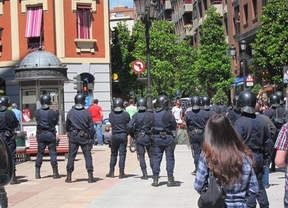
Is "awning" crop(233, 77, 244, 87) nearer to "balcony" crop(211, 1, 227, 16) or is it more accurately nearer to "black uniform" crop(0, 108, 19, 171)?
"balcony" crop(211, 1, 227, 16)

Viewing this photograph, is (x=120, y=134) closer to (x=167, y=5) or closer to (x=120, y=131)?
(x=120, y=131)

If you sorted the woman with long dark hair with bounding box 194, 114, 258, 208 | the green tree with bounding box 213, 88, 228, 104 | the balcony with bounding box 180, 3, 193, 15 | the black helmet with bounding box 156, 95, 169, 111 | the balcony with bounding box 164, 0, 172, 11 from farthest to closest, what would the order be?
1. the balcony with bounding box 164, 0, 172, 11
2. the balcony with bounding box 180, 3, 193, 15
3. the green tree with bounding box 213, 88, 228, 104
4. the black helmet with bounding box 156, 95, 169, 111
5. the woman with long dark hair with bounding box 194, 114, 258, 208

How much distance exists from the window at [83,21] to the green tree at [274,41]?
912 cm

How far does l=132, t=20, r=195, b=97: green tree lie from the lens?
1679 inches

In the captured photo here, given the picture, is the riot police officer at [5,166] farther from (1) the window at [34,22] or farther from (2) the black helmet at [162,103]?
(1) the window at [34,22]

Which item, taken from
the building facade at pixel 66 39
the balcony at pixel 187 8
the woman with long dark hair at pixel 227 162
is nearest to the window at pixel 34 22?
the building facade at pixel 66 39

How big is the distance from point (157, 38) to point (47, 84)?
26.5 meters

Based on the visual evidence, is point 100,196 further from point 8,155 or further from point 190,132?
point 8,155

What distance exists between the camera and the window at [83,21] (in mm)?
29062

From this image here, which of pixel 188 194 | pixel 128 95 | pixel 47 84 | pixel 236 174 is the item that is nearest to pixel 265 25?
pixel 47 84

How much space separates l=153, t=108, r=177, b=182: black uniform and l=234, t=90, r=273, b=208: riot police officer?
3986 mm

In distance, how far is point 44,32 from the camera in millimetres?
28641

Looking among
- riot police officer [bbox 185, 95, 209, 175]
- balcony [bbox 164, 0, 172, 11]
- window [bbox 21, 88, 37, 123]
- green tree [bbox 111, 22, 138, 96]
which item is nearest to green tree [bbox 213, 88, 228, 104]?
green tree [bbox 111, 22, 138, 96]

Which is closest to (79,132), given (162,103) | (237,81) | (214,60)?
(162,103)
